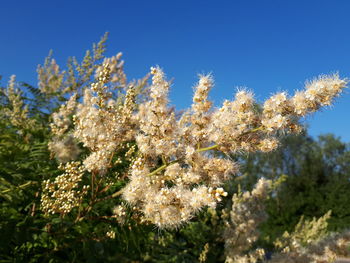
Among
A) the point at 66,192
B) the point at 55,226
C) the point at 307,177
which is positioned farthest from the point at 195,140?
the point at 307,177

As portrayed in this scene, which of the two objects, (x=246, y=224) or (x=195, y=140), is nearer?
(x=195, y=140)

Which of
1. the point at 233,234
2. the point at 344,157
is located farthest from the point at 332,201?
the point at 233,234

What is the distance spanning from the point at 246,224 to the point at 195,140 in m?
2.57

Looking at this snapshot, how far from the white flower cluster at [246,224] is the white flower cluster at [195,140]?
7.57ft

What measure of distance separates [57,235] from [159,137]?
1113 mm

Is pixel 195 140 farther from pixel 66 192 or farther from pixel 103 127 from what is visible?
pixel 66 192

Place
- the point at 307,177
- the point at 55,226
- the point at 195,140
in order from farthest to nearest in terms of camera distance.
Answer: the point at 307,177, the point at 55,226, the point at 195,140

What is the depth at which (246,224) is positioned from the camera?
14.5 feet

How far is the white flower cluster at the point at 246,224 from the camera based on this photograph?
14.4ft

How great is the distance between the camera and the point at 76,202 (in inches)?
93.7

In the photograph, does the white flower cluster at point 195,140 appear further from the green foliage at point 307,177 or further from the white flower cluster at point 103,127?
the green foliage at point 307,177

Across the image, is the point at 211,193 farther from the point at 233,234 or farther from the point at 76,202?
the point at 233,234

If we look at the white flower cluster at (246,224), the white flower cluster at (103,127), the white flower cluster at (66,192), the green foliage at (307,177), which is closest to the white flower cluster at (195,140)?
the white flower cluster at (103,127)

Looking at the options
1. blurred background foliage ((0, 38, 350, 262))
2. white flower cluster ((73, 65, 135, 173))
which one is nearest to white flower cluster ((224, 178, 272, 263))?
blurred background foliage ((0, 38, 350, 262))
